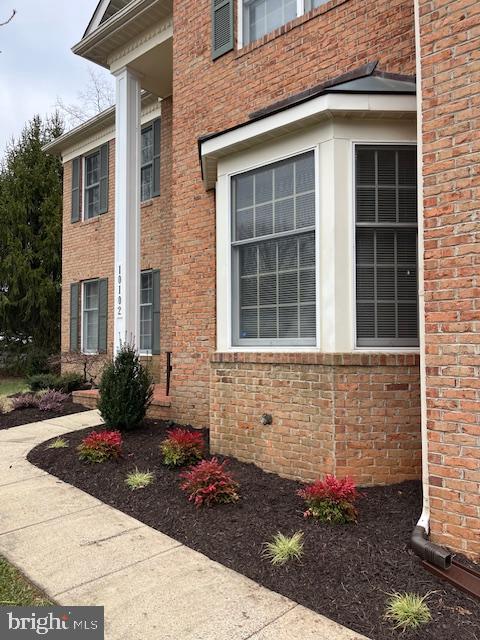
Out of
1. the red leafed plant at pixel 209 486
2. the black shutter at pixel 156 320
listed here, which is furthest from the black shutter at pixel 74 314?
the red leafed plant at pixel 209 486

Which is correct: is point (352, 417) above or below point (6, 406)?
above

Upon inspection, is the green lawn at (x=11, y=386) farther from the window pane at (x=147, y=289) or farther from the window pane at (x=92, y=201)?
the window pane at (x=92, y=201)

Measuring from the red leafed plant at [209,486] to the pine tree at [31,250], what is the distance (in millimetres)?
13899

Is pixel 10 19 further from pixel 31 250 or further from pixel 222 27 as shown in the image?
pixel 31 250

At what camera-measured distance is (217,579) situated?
10.6 feet

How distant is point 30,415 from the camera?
8914 mm

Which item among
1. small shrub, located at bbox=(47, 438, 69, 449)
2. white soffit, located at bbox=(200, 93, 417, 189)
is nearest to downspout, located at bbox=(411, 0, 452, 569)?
→ white soffit, located at bbox=(200, 93, 417, 189)

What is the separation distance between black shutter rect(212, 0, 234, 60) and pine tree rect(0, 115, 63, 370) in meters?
12.4

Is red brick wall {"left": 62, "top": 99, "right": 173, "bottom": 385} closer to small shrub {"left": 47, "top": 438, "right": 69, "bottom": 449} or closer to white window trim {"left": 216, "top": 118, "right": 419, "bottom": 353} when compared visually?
small shrub {"left": 47, "top": 438, "right": 69, "bottom": 449}

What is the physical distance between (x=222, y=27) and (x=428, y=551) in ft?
22.0

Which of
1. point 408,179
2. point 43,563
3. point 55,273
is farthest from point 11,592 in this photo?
point 55,273

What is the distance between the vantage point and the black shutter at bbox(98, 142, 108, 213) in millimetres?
12258

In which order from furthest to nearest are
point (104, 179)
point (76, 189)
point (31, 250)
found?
1. point (31, 250)
2. point (76, 189)
3. point (104, 179)

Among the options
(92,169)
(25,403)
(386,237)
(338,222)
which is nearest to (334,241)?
(338,222)
